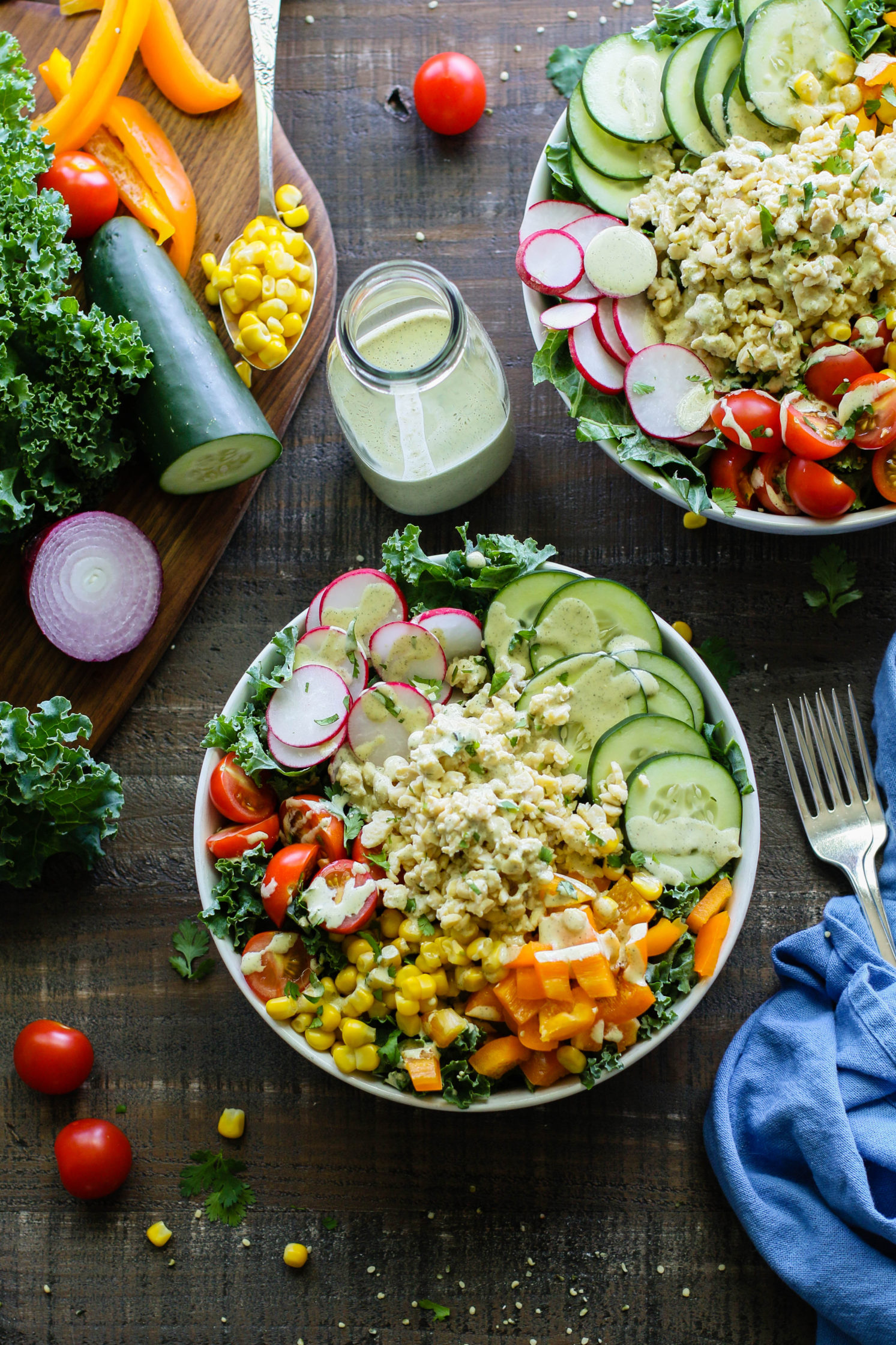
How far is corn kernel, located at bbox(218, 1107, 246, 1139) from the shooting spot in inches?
125

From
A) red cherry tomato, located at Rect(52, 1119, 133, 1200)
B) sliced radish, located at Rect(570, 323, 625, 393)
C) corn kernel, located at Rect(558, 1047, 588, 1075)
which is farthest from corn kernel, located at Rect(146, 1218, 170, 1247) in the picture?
sliced radish, located at Rect(570, 323, 625, 393)

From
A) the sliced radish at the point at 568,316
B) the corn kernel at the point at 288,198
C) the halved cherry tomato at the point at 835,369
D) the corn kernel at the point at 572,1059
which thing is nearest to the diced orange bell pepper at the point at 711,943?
the corn kernel at the point at 572,1059

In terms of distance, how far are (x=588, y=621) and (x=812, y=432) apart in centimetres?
76

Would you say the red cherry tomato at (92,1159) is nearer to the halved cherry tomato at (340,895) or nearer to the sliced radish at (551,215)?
the halved cherry tomato at (340,895)

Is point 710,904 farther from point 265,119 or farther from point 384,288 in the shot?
point 265,119

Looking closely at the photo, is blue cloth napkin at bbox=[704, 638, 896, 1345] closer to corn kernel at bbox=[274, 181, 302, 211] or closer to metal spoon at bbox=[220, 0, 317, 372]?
metal spoon at bbox=[220, 0, 317, 372]

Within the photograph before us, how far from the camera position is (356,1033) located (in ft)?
8.64

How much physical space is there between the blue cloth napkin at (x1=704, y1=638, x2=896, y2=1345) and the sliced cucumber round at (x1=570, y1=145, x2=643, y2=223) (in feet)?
6.57

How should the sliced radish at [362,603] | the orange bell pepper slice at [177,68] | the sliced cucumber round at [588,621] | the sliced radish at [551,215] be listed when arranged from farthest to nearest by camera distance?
the orange bell pepper slice at [177,68] → the sliced radish at [551,215] → the sliced radish at [362,603] → the sliced cucumber round at [588,621]

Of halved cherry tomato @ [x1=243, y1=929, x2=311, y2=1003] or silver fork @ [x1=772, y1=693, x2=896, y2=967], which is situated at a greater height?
halved cherry tomato @ [x1=243, y1=929, x2=311, y2=1003]

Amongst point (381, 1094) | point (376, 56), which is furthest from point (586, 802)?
point (376, 56)

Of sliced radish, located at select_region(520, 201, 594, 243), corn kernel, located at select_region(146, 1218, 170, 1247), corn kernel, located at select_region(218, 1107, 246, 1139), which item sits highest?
sliced radish, located at select_region(520, 201, 594, 243)

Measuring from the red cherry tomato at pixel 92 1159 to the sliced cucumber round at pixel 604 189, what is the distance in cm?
302

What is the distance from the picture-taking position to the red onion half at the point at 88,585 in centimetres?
321
